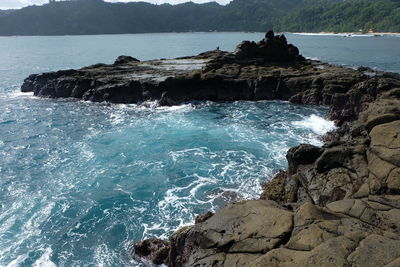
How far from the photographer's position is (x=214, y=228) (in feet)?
45.9

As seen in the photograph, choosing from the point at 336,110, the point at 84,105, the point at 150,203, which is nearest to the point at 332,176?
the point at 150,203

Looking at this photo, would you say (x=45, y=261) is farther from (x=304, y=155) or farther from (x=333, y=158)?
(x=333, y=158)

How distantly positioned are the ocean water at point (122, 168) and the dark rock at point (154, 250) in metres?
0.80

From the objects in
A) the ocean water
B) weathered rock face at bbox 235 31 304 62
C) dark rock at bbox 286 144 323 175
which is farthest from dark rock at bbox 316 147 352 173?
weathered rock face at bbox 235 31 304 62

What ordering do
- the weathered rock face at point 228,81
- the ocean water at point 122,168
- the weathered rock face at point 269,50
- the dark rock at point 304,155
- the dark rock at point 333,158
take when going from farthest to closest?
the weathered rock face at point 269,50, the weathered rock face at point 228,81, the dark rock at point 304,155, the ocean water at point 122,168, the dark rock at point 333,158

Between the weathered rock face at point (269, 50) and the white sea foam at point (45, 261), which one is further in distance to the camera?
the weathered rock face at point (269, 50)

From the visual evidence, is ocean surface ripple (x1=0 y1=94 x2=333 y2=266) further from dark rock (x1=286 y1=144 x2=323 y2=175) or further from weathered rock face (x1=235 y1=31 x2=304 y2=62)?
weathered rock face (x1=235 y1=31 x2=304 y2=62)

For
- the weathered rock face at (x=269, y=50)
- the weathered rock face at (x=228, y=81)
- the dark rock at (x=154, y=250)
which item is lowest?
the dark rock at (x=154, y=250)

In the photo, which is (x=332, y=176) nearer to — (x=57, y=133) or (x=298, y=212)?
(x=298, y=212)

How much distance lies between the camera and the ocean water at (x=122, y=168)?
69.6ft

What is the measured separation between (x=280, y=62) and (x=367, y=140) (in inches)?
1957

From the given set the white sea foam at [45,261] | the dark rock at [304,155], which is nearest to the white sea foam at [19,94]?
the white sea foam at [45,261]

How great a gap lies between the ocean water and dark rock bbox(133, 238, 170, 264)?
0.80 meters

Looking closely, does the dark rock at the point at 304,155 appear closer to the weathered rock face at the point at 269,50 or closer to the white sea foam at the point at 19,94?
the weathered rock face at the point at 269,50
